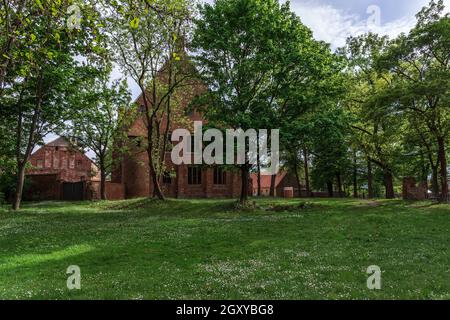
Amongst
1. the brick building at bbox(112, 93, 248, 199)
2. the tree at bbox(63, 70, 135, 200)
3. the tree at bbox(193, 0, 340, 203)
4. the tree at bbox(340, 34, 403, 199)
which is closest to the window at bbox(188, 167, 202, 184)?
the brick building at bbox(112, 93, 248, 199)

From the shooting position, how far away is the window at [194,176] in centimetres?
4512

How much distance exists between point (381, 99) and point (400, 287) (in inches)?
729

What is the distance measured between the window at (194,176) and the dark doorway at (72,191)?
12.1 metres

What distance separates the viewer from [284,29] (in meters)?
22.5

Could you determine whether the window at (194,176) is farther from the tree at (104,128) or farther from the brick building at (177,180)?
the tree at (104,128)

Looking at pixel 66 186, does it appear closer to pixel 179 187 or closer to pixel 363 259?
pixel 179 187

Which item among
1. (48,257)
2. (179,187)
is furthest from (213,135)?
(179,187)

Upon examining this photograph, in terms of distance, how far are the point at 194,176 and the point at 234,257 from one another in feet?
115

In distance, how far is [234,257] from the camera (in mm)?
10523

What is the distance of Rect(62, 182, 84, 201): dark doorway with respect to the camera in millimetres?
40594
